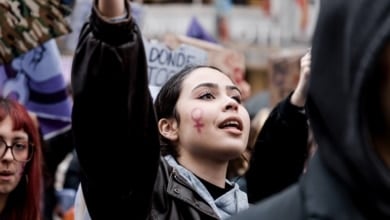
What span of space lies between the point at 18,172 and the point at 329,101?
2.38 metres

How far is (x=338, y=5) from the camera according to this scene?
6.25ft

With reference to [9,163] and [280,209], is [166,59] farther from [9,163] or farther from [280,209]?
[280,209]

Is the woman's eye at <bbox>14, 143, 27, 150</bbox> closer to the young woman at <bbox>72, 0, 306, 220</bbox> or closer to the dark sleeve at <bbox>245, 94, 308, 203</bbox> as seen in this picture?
the dark sleeve at <bbox>245, 94, 308, 203</bbox>

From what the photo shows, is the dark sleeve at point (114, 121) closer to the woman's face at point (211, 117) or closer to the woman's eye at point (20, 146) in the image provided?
the woman's face at point (211, 117)

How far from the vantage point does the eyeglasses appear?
4.13m

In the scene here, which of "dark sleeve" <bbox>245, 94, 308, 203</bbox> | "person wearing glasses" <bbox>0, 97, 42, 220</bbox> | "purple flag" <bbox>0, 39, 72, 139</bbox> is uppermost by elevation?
→ "dark sleeve" <bbox>245, 94, 308, 203</bbox>

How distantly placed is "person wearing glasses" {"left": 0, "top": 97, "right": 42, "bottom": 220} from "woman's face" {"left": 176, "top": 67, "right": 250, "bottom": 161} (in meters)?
0.90

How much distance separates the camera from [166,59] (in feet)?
16.9

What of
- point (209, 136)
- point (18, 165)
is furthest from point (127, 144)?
point (18, 165)

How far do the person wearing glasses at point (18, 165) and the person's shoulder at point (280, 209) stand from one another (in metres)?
2.06

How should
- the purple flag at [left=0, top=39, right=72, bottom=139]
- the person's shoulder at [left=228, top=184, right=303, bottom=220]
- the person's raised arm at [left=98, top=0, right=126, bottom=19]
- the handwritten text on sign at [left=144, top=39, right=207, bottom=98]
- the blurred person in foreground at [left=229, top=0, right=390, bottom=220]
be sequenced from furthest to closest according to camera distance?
the purple flag at [left=0, top=39, right=72, bottom=139]
the handwritten text on sign at [left=144, top=39, right=207, bottom=98]
the person's raised arm at [left=98, top=0, right=126, bottom=19]
the person's shoulder at [left=228, top=184, right=303, bottom=220]
the blurred person in foreground at [left=229, top=0, right=390, bottom=220]

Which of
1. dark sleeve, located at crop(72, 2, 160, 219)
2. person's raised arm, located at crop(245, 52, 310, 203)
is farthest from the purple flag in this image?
dark sleeve, located at crop(72, 2, 160, 219)

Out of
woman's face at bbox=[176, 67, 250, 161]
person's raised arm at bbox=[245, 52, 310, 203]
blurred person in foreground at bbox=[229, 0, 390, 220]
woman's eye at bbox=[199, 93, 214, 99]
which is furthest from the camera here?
person's raised arm at bbox=[245, 52, 310, 203]

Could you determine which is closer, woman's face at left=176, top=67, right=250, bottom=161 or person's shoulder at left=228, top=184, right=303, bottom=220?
person's shoulder at left=228, top=184, right=303, bottom=220
